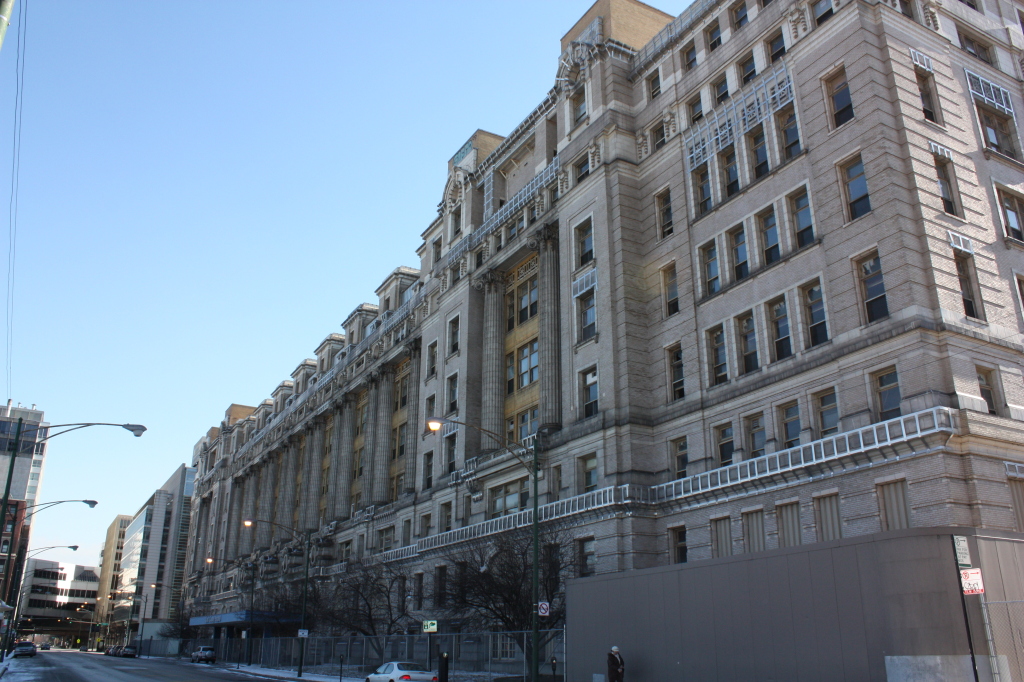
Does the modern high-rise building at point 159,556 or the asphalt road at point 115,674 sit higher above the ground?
the modern high-rise building at point 159,556

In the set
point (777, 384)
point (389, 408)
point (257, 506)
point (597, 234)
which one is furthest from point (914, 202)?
point (257, 506)

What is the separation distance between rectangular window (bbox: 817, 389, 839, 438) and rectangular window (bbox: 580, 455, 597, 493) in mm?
12632

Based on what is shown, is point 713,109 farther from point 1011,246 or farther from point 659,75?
point 1011,246

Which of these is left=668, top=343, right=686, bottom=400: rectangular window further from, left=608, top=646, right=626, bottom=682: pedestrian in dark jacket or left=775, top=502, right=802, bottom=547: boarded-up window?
left=608, top=646, right=626, bottom=682: pedestrian in dark jacket

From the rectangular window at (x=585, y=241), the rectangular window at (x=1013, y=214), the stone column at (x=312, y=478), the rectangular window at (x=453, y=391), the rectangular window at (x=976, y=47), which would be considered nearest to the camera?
the rectangular window at (x=1013, y=214)

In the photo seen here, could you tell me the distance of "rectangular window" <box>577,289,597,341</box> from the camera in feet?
148

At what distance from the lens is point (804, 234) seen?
35.2 metres

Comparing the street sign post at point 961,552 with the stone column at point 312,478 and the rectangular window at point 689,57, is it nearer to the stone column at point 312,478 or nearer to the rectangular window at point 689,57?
the rectangular window at point 689,57

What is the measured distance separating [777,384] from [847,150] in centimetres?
981

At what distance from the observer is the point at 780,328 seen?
35.4 metres

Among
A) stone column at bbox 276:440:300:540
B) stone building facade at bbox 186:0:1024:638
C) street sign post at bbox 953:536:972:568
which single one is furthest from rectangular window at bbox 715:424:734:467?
stone column at bbox 276:440:300:540

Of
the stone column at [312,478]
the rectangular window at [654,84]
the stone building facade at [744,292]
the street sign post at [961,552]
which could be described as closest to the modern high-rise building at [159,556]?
the stone column at [312,478]

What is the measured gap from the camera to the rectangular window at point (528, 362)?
51.4 m

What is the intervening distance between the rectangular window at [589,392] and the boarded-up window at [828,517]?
1446 centimetres
